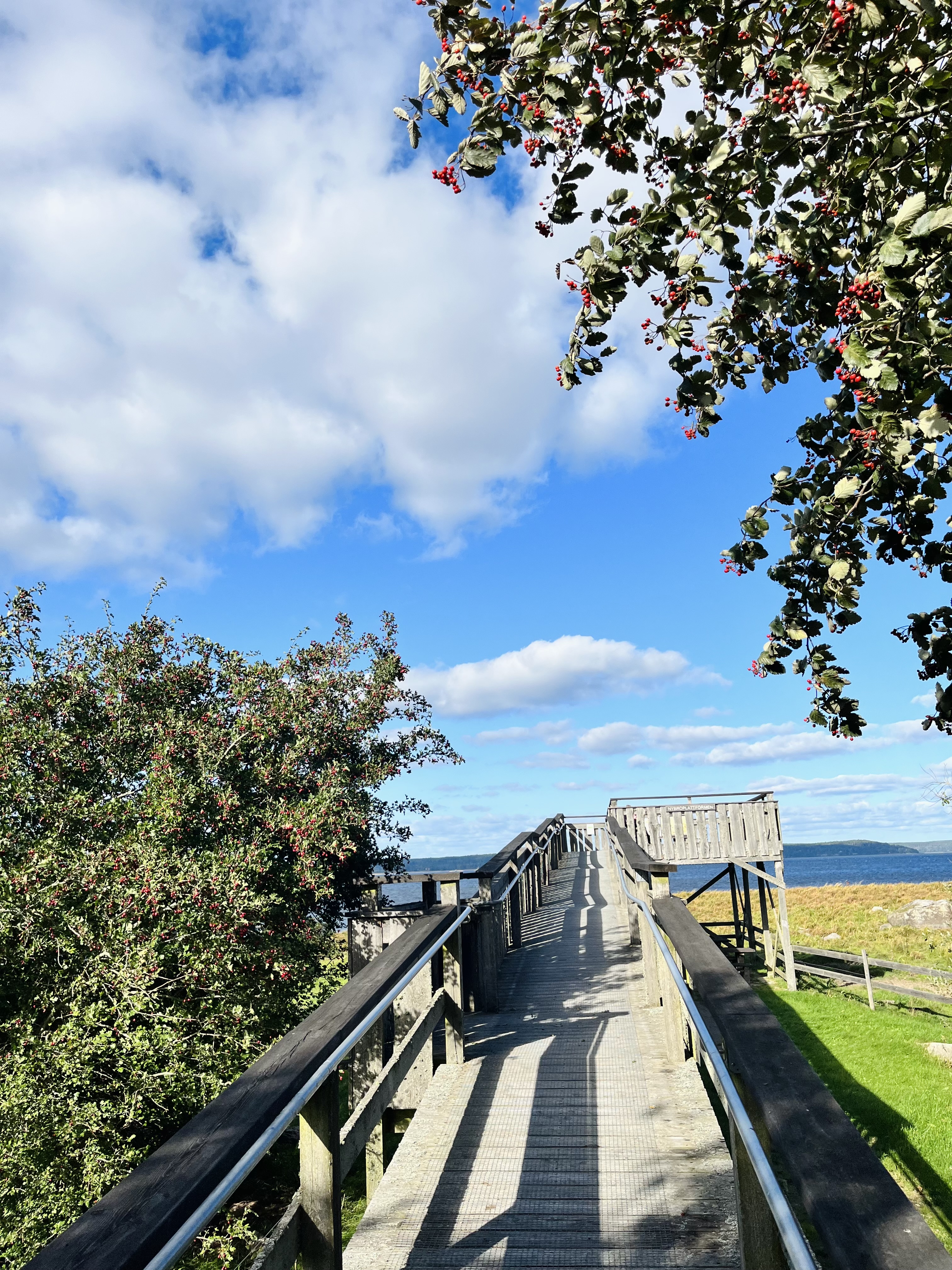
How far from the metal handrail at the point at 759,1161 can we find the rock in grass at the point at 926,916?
105ft

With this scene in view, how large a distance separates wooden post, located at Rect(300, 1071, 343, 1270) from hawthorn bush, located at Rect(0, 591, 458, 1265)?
3.98 meters

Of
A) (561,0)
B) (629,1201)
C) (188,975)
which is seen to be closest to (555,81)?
(561,0)

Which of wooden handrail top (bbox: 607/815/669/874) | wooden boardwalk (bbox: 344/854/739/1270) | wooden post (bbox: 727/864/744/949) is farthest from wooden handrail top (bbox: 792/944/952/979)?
wooden boardwalk (bbox: 344/854/739/1270)

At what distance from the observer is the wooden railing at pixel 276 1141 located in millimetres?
1531

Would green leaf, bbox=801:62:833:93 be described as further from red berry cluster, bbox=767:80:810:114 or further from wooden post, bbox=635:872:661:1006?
wooden post, bbox=635:872:661:1006

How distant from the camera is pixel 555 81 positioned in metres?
3.06

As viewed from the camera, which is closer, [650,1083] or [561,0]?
[561,0]

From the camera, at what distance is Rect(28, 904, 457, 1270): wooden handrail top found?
1.48 m

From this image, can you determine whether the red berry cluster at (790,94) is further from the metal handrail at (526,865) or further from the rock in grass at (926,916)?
the rock in grass at (926,916)

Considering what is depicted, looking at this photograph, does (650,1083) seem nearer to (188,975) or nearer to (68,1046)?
(188,975)

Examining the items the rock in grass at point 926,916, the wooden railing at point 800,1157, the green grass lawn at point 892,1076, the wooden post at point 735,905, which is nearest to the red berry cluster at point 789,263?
the wooden railing at point 800,1157

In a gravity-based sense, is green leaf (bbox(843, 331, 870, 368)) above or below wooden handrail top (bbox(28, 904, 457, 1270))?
above

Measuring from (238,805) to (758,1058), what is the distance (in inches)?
260

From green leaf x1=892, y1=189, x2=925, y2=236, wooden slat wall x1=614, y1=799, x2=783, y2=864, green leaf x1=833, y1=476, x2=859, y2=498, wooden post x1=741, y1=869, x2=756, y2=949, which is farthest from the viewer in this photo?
wooden post x1=741, y1=869, x2=756, y2=949
